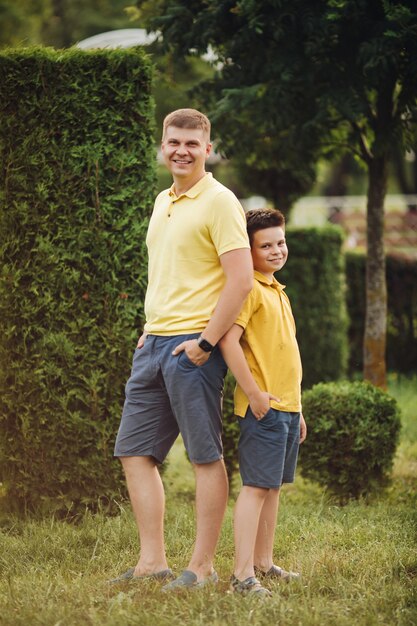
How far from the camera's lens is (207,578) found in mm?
3572

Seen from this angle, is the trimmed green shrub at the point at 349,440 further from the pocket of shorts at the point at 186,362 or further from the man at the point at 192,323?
the pocket of shorts at the point at 186,362

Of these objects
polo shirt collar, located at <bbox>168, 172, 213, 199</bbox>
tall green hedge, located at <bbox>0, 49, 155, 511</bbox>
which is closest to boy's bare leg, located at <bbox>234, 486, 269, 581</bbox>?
polo shirt collar, located at <bbox>168, 172, 213, 199</bbox>

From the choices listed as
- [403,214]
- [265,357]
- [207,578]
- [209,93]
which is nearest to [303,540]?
[207,578]

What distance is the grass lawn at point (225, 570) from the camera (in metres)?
3.27

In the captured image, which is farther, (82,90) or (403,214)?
(403,214)

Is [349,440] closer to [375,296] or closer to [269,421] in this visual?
[375,296]

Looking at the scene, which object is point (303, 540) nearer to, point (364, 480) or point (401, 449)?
point (364, 480)

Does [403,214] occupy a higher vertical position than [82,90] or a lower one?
higher

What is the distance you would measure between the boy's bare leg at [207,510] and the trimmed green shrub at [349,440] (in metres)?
1.98

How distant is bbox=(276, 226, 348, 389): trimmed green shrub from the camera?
9531mm

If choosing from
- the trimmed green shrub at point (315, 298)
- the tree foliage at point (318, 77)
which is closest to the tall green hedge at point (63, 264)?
the tree foliage at point (318, 77)

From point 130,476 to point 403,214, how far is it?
63.5 feet

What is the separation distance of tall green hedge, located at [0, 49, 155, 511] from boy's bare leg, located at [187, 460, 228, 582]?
146 cm

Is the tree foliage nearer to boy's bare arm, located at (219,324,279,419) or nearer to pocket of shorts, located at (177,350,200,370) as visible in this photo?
boy's bare arm, located at (219,324,279,419)
